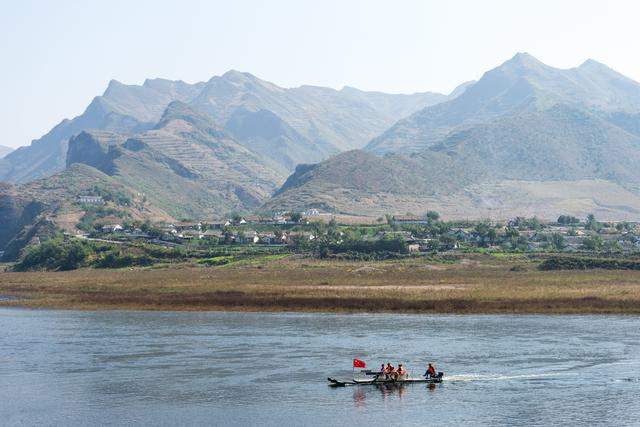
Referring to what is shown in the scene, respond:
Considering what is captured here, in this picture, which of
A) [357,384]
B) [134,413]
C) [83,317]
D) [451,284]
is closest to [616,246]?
[451,284]

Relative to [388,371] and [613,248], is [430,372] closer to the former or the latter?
[388,371]

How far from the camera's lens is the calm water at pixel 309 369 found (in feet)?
218

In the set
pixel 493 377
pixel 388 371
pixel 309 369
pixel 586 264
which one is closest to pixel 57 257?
pixel 586 264

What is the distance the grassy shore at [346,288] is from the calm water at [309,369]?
7.08m

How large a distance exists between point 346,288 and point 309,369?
53.1 meters

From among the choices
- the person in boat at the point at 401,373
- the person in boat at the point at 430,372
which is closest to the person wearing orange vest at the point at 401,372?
the person in boat at the point at 401,373

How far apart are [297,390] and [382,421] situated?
977 centimetres

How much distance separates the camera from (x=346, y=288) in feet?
437

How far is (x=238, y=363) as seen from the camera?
83.3 m

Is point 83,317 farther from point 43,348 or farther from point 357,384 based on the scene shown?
point 357,384

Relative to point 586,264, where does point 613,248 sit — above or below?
above

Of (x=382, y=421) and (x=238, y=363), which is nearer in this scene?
(x=382, y=421)

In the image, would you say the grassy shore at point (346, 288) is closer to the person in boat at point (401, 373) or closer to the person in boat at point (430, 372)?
the person in boat at point (401, 373)

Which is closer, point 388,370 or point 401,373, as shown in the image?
point 401,373
